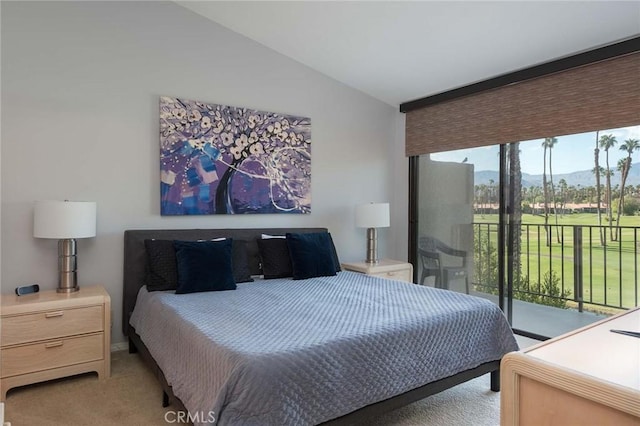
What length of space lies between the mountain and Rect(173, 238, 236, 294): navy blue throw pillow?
273 cm

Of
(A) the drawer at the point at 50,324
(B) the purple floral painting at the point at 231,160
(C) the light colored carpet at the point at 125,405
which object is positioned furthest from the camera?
(B) the purple floral painting at the point at 231,160

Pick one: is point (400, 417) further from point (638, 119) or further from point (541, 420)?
point (638, 119)

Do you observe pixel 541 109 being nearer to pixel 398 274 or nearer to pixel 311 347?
pixel 398 274

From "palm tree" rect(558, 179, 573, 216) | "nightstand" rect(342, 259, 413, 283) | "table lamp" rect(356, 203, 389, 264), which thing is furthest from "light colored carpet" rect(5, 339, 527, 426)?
"table lamp" rect(356, 203, 389, 264)

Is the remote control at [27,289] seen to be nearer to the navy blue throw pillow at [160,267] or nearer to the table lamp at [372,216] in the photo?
the navy blue throw pillow at [160,267]

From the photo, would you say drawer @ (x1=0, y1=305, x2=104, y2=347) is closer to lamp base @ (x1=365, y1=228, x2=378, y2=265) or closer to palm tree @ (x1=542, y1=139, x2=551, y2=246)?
lamp base @ (x1=365, y1=228, x2=378, y2=265)

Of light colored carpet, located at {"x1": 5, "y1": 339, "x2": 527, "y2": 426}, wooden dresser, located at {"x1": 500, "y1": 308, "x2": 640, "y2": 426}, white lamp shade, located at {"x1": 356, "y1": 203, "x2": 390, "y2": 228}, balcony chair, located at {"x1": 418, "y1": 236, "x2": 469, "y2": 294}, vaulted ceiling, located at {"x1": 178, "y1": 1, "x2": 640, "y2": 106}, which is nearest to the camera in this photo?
wooden dresser, located at {"x1": 500, "y1": 308, "x2": 640, "y2": 426}

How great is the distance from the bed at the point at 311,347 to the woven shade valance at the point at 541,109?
71.4 inches

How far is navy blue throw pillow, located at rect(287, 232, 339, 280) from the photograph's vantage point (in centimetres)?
351

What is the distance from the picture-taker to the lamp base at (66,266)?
283 centimetres

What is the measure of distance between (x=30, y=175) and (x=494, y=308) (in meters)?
3.47

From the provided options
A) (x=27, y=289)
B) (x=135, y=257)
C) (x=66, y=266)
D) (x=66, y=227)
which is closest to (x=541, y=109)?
(x=135, y=257)

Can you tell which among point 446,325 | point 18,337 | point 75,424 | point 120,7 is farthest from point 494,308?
point 120,7

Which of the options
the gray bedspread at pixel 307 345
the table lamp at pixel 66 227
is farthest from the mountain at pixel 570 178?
the table lamp at pixel 66 227
